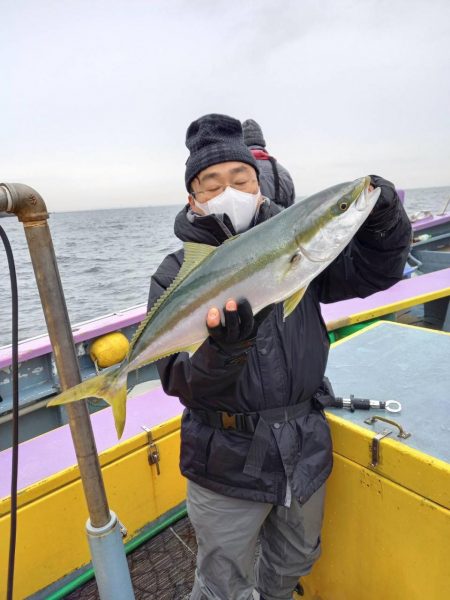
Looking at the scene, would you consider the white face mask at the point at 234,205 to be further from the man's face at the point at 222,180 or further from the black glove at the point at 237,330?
the black glove at the point at 237,330

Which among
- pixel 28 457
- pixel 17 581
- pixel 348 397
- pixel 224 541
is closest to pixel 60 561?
pixel 17 581

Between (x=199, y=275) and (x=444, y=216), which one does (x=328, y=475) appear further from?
(x=444, y=216)

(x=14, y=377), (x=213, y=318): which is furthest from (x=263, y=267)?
(x=14, y=377)

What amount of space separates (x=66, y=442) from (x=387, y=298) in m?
4.46

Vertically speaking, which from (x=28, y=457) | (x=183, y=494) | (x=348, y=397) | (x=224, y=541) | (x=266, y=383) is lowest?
(x=183, y=494)

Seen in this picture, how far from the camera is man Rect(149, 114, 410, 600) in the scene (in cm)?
215

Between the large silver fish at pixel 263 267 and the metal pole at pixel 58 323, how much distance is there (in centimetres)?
17

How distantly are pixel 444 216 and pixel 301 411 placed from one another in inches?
528

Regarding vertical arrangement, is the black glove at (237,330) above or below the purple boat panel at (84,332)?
above

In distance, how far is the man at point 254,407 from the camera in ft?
7.06

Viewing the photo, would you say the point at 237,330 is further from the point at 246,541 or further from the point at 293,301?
the point at 246,541

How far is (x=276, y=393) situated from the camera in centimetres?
218

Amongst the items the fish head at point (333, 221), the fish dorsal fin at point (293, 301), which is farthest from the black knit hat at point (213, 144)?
the fish dorsal fin at point (293, 301)

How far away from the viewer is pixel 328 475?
7.65 ft
